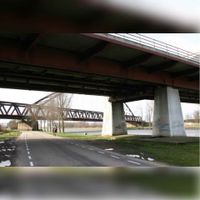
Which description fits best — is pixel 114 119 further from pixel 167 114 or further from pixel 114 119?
pixel 167 114

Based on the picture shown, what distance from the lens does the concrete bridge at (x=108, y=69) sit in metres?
22.4

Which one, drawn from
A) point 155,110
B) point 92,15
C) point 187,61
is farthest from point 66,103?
point 92,15

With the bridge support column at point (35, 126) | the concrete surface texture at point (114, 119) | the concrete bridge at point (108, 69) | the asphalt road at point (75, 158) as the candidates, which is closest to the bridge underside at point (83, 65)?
the concrete bridge at point (108, 69)

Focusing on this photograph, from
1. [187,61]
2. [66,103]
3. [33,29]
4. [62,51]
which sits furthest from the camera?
[66,103]

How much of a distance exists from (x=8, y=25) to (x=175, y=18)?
24.0 feet

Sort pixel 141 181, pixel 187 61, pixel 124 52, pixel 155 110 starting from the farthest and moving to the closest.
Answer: pixel 155 110 → pixel 187 61 → pixel 124 52 → pixel 141 181

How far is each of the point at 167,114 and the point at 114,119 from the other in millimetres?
11369

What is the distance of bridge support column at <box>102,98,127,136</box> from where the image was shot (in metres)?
43.8

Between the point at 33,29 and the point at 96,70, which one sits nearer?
the point at 33,29

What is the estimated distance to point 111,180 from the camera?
10289 mm

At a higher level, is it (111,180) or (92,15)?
(92,15)

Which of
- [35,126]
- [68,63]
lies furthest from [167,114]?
[35,126]

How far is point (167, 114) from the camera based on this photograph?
111 feet

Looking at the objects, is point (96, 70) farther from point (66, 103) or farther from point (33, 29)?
point (66, 103)
